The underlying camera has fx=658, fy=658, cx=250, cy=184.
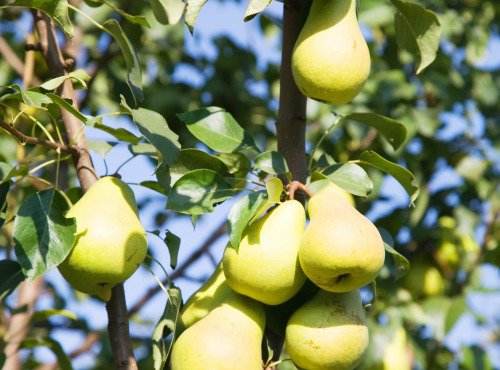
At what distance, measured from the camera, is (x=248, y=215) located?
2.95 feet

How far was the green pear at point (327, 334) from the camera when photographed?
882 mm

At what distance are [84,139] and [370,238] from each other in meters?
0.49

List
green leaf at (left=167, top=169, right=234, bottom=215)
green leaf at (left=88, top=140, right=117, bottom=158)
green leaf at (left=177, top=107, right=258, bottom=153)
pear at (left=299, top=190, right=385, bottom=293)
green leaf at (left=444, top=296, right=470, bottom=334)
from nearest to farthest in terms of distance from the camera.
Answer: pear at (left=299, top=190, right=385, bottom=293) → green leaf at (left=167, top=169, right=234, bottom=215) → green leaf at (left=177, top=107, right=258, bottom=153) → green leaf at (left=88, top=140, right=117, bottom=158) → green leaf at (left=444, top=296, right=470, bottom=334)

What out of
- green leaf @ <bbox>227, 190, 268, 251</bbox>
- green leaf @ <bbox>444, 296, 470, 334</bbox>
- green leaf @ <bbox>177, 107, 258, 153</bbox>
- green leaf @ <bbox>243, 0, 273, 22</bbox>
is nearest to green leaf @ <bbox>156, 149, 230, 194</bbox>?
green leaf @ <bbox>177, 107, 258, 153</bbox>

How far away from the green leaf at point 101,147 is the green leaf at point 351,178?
40 cm

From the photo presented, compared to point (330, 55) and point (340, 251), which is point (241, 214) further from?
point (330, 55)

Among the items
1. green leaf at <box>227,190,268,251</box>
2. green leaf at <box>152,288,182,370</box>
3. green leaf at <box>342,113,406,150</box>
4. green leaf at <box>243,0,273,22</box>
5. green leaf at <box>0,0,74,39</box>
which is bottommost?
green leaf at <box>152,288,182,370</box>

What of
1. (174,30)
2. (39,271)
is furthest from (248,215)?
(174,30)

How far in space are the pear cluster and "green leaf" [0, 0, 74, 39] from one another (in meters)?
0.39

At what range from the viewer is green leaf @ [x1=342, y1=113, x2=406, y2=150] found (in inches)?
44.3

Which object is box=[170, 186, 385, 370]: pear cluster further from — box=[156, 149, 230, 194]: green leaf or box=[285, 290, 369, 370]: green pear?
box=[156, 149, 230, 194]: green leaf

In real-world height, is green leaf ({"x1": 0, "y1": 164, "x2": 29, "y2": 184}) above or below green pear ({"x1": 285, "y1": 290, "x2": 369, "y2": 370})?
above

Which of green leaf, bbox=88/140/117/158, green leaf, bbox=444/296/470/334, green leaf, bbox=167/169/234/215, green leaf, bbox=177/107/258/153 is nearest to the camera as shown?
green leaf, bbox=167/169/234/215

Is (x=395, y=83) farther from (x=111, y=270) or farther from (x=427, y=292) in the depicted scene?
(x=111, y=270)
